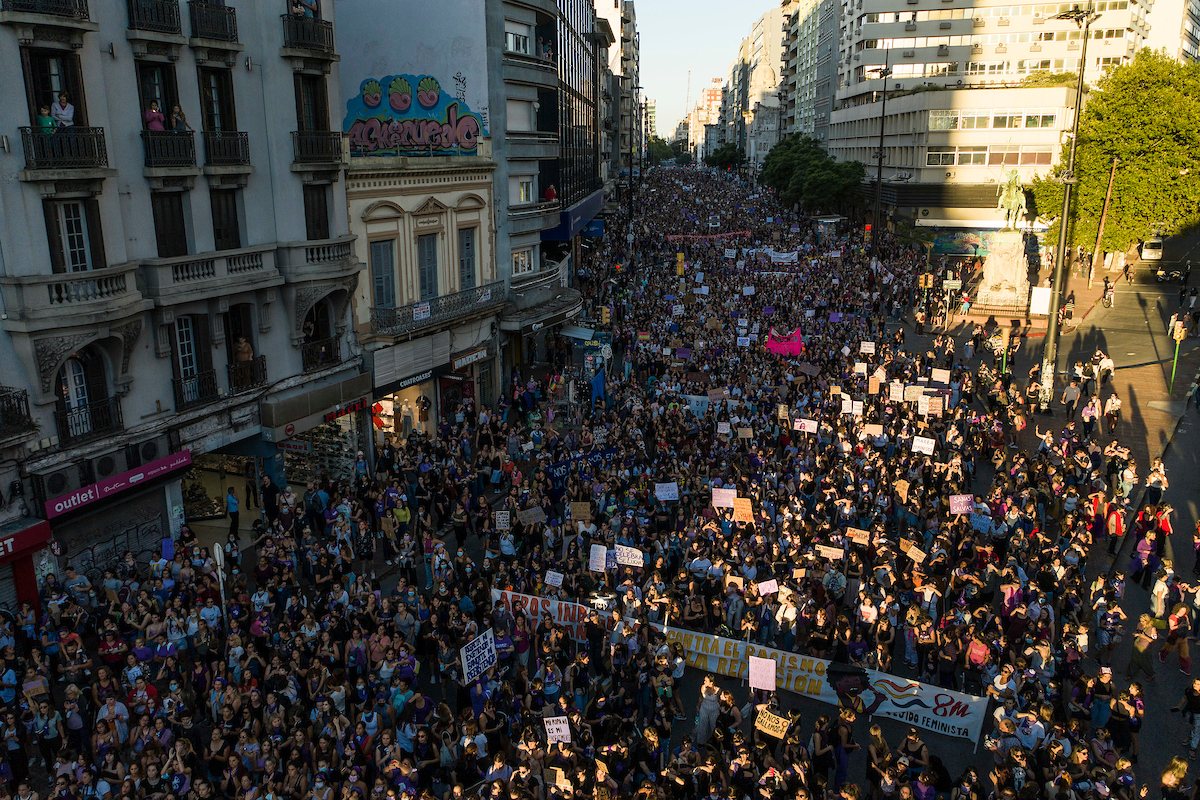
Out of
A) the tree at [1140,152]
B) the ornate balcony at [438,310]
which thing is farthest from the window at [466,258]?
the tree at [1140,152]

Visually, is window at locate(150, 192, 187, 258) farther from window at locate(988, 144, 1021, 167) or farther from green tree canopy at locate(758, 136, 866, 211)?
green tree canopy at locate(758, 136, 866, 211)

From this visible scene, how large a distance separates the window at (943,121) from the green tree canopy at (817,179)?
12143mm

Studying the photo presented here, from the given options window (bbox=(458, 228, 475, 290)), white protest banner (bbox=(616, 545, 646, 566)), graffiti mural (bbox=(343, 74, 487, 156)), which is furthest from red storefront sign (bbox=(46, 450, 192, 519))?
window (bbox=(458, 228, 475, 290))

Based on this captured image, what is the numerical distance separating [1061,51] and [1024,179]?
20723mm

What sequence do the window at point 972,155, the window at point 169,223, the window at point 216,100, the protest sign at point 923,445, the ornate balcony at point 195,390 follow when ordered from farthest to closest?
the window at point 972,155 → the protest sign at point 923,445 → the window at point 216,100 → the ornate balcony at point 195,390 → the window at point 169,223

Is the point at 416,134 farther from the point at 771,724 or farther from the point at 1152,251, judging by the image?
the point at 1152,251

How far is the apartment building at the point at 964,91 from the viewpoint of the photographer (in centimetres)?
6800

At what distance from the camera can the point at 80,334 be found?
18.2 meters

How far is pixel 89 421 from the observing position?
1906 cm

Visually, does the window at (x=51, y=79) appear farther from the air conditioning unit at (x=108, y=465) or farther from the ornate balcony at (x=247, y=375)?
the air conditioning unit at (x=108, y=465)

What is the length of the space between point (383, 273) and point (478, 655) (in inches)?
655

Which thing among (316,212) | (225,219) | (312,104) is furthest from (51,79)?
(316,212)

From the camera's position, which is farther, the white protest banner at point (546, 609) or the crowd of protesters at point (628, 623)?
the white protest banner at point (546, 609)

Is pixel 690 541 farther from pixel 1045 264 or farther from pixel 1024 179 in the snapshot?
pixel 1024 179
